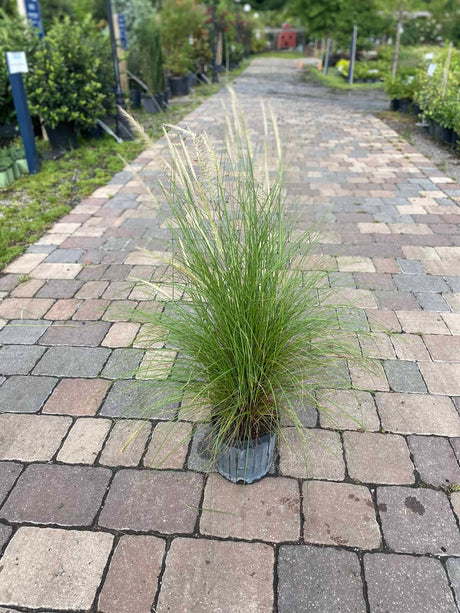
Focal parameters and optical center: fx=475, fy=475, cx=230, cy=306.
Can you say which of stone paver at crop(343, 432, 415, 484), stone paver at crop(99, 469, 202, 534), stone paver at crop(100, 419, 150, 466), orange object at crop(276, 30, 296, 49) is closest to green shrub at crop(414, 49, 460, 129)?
stone paver at crop(343, 432, 415, 484)

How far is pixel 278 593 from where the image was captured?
142cm

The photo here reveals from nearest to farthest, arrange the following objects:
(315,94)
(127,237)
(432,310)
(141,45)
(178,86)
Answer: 1. (432,310)
2. (127,237)
3. (141,45)
4. (178,86)
5. (315,94)

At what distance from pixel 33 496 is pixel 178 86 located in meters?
11.7

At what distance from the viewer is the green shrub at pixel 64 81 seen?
5770 mm

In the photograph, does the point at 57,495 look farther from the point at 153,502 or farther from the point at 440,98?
the point at 440,98

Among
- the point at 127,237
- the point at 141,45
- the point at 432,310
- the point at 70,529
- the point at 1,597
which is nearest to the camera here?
the point at 1,597

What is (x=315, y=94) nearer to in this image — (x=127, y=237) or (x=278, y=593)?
(x=127, y=237)

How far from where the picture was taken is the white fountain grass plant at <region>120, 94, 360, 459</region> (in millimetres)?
1541

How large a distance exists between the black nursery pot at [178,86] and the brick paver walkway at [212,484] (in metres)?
9.75

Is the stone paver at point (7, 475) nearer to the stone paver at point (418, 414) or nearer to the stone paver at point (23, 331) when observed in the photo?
the stone paver at point (23, 331)

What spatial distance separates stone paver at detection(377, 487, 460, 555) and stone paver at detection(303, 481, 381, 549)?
0.05 m

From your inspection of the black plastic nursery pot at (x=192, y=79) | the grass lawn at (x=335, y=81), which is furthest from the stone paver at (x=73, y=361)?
the grass lawn at (x=335, y=81)

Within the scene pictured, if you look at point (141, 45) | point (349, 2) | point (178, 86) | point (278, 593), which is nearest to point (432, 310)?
point (278, 593)

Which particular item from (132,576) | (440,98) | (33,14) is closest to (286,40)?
(440,98)
